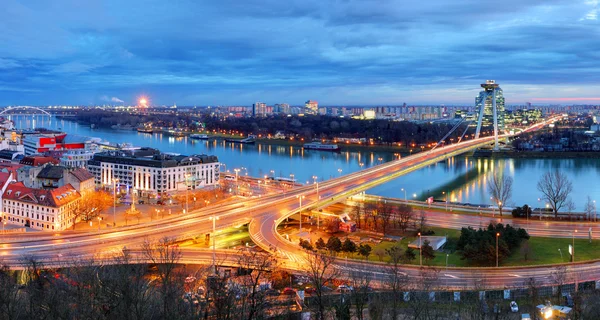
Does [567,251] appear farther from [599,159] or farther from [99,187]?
[599,159]

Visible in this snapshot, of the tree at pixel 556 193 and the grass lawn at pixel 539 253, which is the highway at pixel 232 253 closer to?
the grass lawn at pixel 539 253

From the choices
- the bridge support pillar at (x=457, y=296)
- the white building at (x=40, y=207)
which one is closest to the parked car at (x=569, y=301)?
the bridge support pillar at (x=457, y=296)

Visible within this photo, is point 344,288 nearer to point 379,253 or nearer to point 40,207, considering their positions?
point 379,253

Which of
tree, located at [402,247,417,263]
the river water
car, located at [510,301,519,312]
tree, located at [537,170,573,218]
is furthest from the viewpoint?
the river water

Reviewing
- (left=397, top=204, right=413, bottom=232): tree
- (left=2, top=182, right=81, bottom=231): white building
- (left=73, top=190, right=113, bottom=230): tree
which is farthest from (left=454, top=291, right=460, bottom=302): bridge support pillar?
(left=73, top=190, right=113, bottom=230): tree

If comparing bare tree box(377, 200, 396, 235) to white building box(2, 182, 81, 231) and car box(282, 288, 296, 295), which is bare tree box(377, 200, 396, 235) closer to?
car box(282, 288, 296, 295)

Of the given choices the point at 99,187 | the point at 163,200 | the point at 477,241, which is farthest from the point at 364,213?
the point at 99,187

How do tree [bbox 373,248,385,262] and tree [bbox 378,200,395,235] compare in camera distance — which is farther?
tree [bbox 378,200,395,235]
